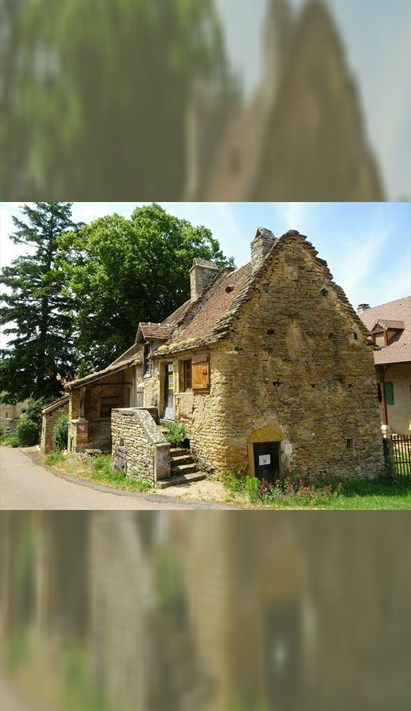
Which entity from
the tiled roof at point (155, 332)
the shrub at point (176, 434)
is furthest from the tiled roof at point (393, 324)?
the shrub at point (176, 434)

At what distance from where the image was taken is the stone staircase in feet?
28.8

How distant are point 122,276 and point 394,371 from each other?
45.7 feet

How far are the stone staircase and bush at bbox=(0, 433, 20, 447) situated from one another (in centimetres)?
1050

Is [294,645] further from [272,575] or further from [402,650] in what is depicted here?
[402,650]

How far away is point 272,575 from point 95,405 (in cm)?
1465

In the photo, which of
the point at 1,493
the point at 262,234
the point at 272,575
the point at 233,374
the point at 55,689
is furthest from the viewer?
the point at 262,234

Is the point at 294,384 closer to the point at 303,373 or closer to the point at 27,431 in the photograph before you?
the point at 303,373

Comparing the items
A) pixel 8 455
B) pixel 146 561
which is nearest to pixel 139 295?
pixel 8 455

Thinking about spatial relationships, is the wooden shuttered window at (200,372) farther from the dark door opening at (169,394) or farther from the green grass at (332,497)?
the green grass at (332,497)

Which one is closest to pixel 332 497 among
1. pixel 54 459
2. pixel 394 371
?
pixel 54 459

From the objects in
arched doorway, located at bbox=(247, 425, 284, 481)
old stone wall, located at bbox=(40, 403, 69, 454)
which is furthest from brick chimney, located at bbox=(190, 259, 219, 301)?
old stone wall, located at bbox=(40, 403, 69, 454)

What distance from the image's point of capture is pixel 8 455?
560 inches

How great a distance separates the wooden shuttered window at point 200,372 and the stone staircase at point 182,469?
180cm

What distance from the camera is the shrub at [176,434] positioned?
1016 cm
